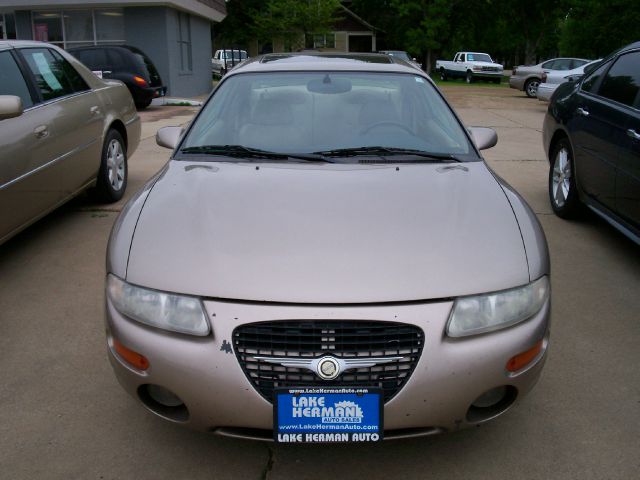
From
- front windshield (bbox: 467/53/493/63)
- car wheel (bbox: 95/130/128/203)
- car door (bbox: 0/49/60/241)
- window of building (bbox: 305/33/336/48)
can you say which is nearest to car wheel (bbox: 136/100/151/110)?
car wheel (bbox: 95/130/128/203)

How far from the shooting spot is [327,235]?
236 cm

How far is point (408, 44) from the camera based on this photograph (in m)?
44.6

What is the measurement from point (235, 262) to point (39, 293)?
7.71ft

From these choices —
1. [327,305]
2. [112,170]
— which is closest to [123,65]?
[112,170]

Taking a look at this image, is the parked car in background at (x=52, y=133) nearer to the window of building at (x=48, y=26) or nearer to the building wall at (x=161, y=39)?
the building wall at (x=161, y=39)

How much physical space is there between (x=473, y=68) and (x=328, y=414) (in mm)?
34487

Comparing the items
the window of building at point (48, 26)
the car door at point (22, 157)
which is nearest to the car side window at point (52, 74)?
the car door at point (22, 157)

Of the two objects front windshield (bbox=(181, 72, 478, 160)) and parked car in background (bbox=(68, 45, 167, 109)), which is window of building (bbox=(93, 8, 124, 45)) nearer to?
parked car in background (bbox=(68, 45, 167, 109))

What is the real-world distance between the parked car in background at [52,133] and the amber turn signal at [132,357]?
2210 mm

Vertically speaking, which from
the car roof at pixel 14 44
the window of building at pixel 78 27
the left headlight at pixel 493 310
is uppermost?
the window of building at pixel 78 27

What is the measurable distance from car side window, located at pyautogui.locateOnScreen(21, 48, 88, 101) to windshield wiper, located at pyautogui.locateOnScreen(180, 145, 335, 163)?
7.44 feet

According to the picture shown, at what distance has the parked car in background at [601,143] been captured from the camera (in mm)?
4316

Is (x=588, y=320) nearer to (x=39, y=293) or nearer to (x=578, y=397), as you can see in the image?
(x=578, y=397)

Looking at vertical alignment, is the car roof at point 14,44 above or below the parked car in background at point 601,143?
above
